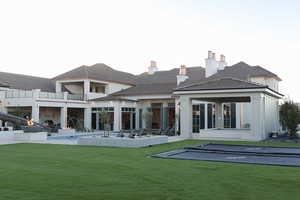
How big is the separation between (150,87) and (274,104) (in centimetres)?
1448

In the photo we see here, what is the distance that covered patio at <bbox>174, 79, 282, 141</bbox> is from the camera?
23.1 metres

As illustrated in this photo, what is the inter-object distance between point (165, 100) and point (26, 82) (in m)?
16.7

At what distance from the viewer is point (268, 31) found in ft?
73.2

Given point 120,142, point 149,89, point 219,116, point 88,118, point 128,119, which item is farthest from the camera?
point 149,89

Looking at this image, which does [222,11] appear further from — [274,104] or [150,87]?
[150,87]

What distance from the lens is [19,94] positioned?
106 ft

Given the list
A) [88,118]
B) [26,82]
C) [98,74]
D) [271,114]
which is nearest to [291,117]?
[271,114]

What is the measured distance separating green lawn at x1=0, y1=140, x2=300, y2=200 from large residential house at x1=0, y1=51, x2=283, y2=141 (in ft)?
41.9

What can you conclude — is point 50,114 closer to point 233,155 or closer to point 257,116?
point 257,116

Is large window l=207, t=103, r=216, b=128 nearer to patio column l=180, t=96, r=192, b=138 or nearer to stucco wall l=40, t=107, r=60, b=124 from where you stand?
patio column l=180, t=96, r=192, b=138

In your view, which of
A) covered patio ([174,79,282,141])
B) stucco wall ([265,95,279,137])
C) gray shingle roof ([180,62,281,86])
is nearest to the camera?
covered patio ([174,79,282,141])

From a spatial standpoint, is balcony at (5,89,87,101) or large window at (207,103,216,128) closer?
balcony at (5,89,87,101)

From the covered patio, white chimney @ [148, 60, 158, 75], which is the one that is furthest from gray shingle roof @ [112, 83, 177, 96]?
white chimney @ [148, 60, 158, 75]

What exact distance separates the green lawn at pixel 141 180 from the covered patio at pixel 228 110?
39.9 feet
